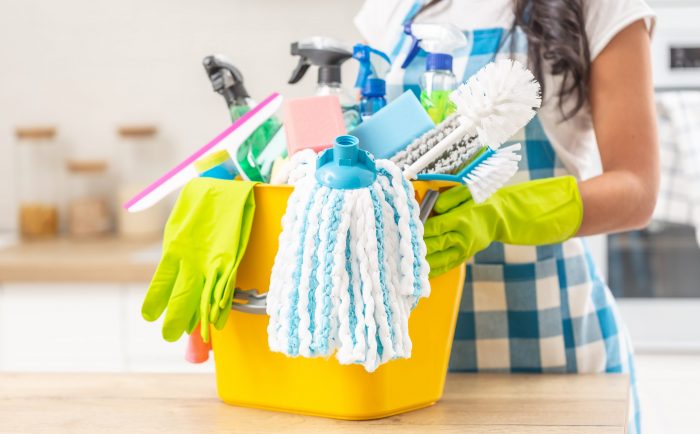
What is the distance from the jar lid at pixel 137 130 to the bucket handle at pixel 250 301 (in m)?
1.53

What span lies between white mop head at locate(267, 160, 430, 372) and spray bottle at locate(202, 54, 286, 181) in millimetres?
124

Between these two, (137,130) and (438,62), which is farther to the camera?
(137,130)

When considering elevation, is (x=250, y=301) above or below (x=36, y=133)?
below

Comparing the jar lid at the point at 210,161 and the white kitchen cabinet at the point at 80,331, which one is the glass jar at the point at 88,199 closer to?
the white kitchen cabinet at the point at 80,331

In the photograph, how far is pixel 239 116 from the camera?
0.79m

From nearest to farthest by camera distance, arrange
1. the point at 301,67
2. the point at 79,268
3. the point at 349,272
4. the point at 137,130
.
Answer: the point at 349,272 < the point at 301,67 < the point at 79,268 < the point at 137,130

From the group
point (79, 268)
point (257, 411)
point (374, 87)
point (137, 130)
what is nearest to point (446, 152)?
point (374, 87)

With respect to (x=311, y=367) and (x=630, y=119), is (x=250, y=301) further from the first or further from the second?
(x=630, y=119)

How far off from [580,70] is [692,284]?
3.41ft

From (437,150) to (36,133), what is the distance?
1.75m

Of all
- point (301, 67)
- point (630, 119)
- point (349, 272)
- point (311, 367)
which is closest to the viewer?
point (349, 272)

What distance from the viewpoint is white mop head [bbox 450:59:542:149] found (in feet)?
2.07

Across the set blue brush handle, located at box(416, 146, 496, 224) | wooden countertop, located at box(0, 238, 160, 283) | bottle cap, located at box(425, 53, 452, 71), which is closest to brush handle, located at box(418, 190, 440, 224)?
blue brush handle, located at box(416, 146, 496, 224)

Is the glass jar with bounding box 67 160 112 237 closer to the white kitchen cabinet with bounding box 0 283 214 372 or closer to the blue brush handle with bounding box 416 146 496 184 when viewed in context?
the white kitchen cabinet with bounding box 0 283 214 372
